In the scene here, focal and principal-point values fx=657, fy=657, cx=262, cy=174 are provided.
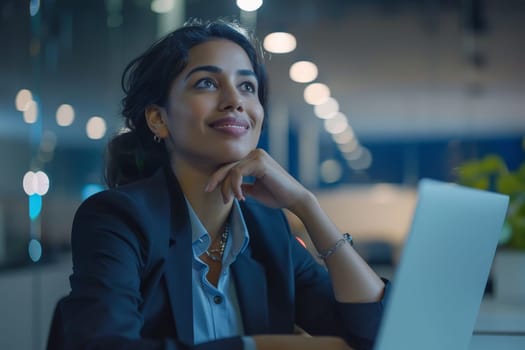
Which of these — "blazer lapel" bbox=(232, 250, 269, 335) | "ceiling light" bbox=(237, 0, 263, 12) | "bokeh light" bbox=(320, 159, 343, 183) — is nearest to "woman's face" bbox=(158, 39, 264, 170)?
"blazer lapel" bbox=(232, 250, 269, 335)

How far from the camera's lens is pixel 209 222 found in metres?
1.32

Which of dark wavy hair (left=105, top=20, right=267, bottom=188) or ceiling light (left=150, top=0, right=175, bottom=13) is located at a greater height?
ceiling light (left=150, top=0, right=175, bottom=13)

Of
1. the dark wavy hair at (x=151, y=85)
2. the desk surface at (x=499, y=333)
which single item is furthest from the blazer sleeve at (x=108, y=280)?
the desk surface at (x=499, y=333)

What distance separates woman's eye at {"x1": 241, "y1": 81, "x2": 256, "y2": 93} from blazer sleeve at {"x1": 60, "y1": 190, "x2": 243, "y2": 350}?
1.14ft

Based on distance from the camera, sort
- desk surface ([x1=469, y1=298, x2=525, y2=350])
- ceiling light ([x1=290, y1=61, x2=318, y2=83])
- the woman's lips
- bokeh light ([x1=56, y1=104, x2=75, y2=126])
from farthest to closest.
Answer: ceiling light ([x1=290, y1=61, x2=318, y2=83]) < bokeh light ([x1=56, y1=104, x2=75, y2=126]) < desk surface ([x1=469, y1=298, x2=525, y2=350]) < the woman's lips

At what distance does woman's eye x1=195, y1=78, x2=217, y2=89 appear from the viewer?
1292 mm

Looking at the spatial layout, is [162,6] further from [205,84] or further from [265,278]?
[265,278]

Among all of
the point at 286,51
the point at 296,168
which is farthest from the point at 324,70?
the point at 296,168

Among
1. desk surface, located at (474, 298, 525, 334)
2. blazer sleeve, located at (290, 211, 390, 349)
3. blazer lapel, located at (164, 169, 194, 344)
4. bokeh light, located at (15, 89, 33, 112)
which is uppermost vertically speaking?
bokeh light, located at (15, 89, 33, 112)

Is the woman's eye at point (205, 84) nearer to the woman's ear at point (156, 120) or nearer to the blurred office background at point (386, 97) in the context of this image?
the woman's ear at point (156, 120)

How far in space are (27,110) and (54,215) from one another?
2.02 feet

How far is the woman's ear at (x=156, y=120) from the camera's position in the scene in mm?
1354

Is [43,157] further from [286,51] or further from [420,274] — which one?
[420,274]

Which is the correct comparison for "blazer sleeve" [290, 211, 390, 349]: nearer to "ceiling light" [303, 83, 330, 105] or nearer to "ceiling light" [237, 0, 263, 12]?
"ceiling light" [237, 0, 263, 12]
